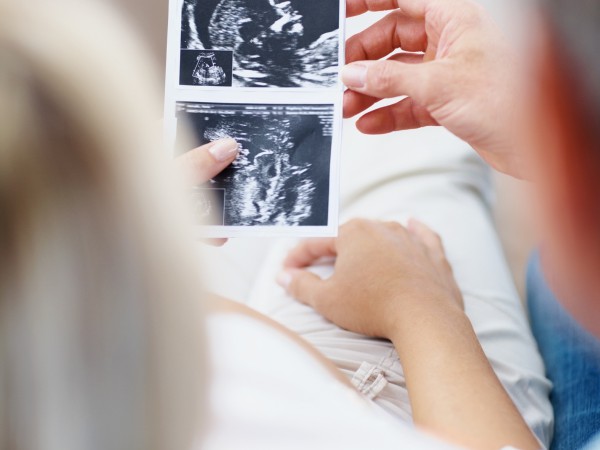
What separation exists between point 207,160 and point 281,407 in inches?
16.1

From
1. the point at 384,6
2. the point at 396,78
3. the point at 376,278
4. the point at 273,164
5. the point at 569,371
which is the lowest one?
the point at 569,371

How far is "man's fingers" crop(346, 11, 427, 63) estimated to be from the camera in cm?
108

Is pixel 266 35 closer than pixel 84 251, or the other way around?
pixel 84 251

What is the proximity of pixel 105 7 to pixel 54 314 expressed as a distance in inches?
9.4

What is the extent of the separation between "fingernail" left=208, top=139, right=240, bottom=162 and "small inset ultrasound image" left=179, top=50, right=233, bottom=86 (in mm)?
81

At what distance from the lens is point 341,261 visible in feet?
3.69

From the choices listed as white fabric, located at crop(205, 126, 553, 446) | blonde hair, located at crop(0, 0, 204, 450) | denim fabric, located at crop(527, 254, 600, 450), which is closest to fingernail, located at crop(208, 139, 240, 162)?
white fabric, located at crop(205, 126, 553, 446)

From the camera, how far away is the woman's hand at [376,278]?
98 centimetres

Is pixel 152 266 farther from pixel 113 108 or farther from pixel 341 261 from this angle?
pixel 341 261

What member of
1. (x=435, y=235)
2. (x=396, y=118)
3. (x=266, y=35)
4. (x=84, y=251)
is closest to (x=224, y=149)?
(x=266, y=35)

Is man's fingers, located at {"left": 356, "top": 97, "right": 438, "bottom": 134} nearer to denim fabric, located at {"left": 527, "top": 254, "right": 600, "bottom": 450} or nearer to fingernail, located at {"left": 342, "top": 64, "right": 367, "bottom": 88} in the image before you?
fingernail, located at {"left": 342, "top": 64, "right": 367, "bottom": 88}

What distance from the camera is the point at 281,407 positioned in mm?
671

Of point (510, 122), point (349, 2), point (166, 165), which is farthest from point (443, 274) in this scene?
point (166, 165)

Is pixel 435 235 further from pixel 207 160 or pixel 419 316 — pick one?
pixel 207 160
